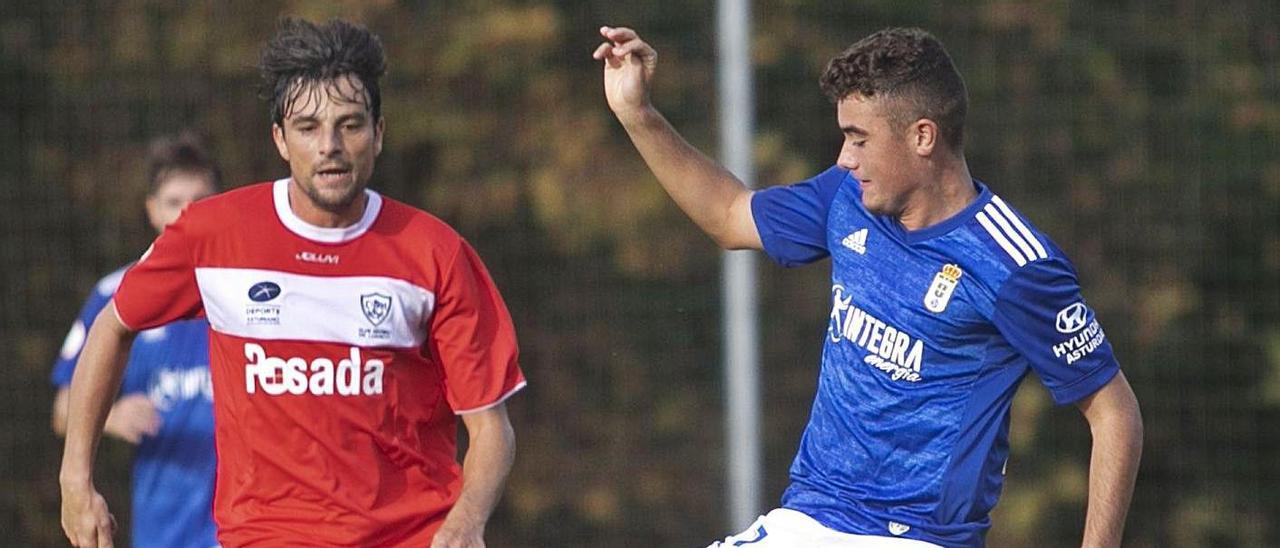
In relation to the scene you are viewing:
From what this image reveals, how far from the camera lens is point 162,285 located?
4000mm

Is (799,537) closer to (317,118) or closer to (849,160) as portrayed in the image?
(849,160)

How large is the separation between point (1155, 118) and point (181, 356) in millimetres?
3657

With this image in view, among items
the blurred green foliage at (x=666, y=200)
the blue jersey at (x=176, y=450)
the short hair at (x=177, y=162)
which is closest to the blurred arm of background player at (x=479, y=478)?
the blue jersey at (x=176, y=450)

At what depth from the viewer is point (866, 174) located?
12.2 feet

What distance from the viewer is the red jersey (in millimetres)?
3932

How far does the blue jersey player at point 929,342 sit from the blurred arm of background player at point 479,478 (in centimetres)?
56

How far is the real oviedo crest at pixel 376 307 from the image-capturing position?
3.96 m

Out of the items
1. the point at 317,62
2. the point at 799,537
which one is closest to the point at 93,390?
the point at 317,62

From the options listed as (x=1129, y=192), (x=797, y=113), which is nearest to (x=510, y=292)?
(x=797, y=113)

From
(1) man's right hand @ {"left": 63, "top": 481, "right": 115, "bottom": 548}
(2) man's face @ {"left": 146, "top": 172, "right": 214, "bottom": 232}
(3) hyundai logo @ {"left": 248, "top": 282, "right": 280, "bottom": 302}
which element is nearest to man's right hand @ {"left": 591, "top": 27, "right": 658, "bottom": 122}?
(3) hyundai logo @ {"left": 248, "top": 282, "right": 280, "bottom": 302}

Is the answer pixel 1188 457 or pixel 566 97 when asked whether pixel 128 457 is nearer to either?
pixel 566 97

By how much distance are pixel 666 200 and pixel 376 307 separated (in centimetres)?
306

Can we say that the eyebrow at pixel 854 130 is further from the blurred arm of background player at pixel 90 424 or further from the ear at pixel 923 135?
the blurred arm of background player at pixel 90 424

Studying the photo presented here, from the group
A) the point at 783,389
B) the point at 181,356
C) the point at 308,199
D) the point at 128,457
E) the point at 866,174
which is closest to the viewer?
the point at 866,174
